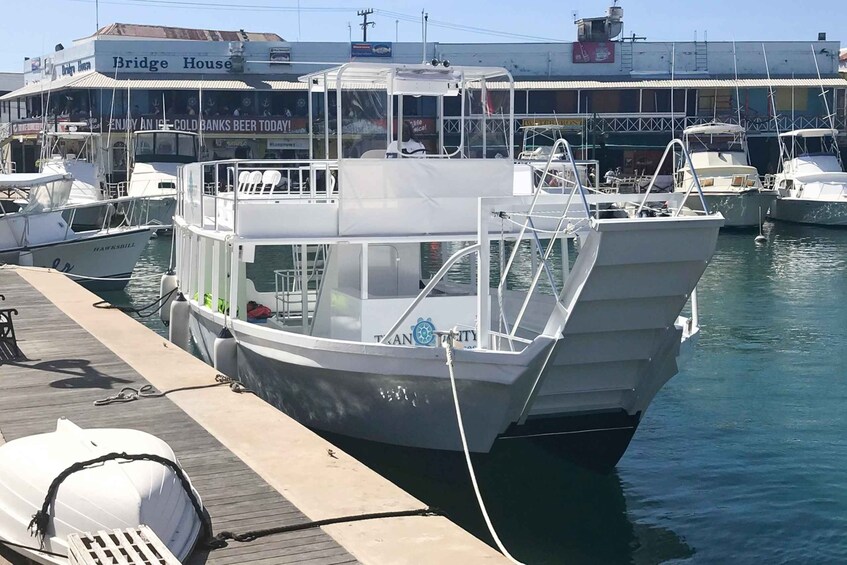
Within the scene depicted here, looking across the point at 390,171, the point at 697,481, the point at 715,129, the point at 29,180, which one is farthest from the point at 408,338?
the point at 715,129

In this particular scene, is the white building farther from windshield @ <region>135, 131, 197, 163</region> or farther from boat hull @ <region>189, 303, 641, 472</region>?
boat hull @ <region>189, 303, 641, 472</region>

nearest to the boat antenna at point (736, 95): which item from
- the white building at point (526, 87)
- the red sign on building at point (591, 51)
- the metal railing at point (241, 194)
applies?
the white building at point (526, 87)

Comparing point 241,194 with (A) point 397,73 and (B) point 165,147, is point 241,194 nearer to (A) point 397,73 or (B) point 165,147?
(A) point 397,73

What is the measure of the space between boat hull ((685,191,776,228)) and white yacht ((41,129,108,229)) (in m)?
26.2

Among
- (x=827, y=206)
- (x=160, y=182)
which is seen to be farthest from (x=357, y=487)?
(x=827, y=206)

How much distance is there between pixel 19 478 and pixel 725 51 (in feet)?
214

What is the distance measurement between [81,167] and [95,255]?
20988 millimetres

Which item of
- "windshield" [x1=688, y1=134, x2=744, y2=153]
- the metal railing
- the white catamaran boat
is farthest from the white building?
the white catamaran boat

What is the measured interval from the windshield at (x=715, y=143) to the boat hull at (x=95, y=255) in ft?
114

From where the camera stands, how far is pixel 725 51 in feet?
220

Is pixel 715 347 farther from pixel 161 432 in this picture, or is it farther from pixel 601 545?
pixel 161 432

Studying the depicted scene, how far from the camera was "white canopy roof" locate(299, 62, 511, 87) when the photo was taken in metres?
14.3

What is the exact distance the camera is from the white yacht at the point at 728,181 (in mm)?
49125

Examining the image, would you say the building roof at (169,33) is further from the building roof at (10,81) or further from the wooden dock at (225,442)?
the wooden dock at (225,442)
